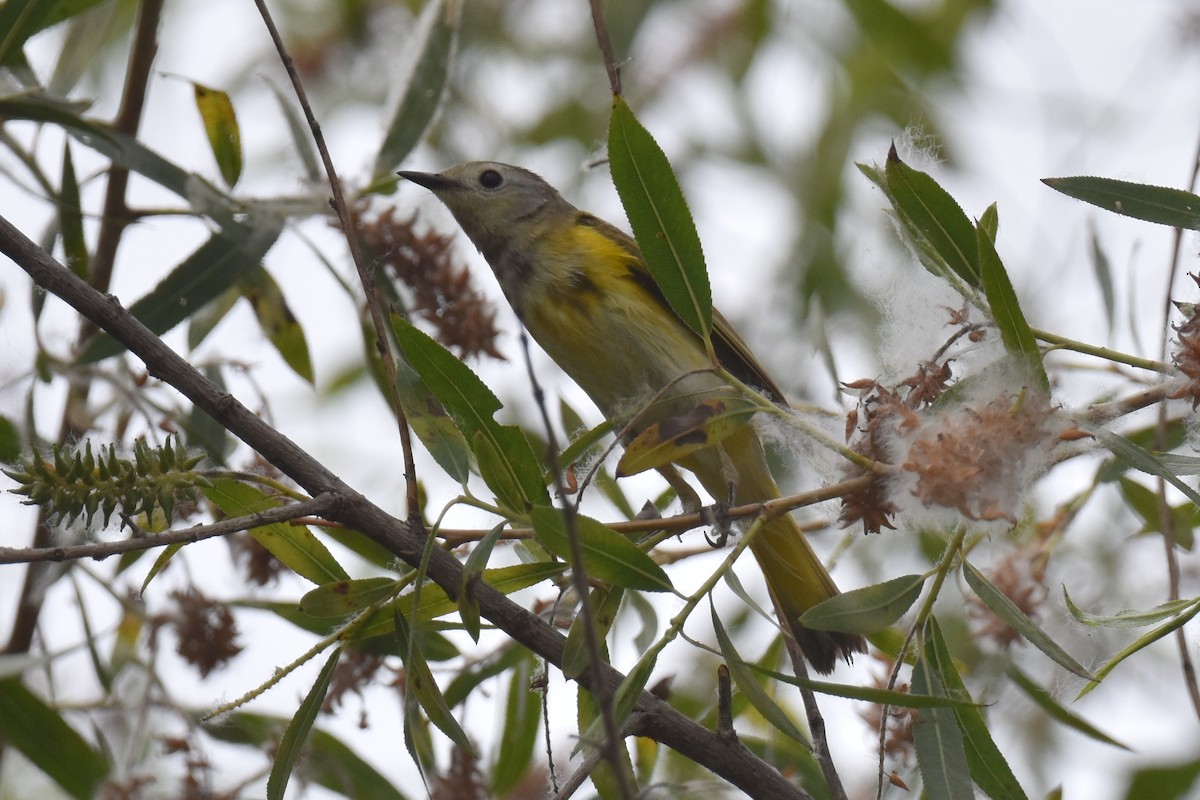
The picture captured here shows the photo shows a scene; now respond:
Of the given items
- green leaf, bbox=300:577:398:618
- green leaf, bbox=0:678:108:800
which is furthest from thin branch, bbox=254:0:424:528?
green leaf, bbox=0:678:108:800

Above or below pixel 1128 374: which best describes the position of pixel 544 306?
above

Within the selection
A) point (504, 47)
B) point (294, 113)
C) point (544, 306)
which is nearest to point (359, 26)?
point (504, 47)

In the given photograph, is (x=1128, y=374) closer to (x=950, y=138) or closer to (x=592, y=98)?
(x=950, y=138)

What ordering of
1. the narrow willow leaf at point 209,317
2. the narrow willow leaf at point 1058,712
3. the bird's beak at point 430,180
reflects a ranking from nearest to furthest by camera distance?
the narrow willow leaf at point 1058,712 < the narrow willow leaf at point 209,317 < the bird's beak at point 430,180

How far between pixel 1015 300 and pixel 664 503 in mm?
1395

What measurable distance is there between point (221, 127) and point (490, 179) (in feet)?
3.52

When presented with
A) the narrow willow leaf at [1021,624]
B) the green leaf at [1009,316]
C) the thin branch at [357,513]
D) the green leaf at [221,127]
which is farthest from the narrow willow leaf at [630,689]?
the green leaf at [221,127]

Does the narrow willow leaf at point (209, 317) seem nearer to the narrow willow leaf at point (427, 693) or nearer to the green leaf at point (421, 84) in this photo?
the green leaf at point (421, 84)

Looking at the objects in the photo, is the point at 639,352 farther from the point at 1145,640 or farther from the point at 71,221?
the point at 1145,640

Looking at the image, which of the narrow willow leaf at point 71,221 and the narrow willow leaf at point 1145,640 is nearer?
the narrow willow leaf at point 1145,640

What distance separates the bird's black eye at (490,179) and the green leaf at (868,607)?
226 cm

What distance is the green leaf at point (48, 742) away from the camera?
289cm

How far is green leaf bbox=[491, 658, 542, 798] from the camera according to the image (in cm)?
313

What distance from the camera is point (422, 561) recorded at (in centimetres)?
186
